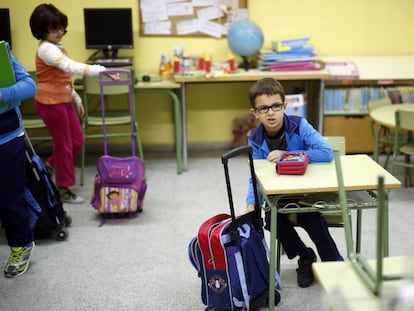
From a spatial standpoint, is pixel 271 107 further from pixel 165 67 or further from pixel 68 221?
pixel 165 67

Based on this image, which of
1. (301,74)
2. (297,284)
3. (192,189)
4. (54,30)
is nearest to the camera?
(297,284)

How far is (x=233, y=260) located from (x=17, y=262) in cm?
125

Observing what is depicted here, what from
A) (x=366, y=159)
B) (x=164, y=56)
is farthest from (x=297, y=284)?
(x=164, y=56)

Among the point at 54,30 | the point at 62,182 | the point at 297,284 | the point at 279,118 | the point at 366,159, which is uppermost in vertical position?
the point at 54,30

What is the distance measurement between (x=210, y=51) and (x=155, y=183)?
143 centimetres

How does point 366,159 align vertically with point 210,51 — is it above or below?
below

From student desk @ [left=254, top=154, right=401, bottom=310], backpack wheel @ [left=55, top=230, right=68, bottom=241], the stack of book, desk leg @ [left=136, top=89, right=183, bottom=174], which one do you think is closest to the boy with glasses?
student desk @ [left=254, top=154, right=401, bottom=310]

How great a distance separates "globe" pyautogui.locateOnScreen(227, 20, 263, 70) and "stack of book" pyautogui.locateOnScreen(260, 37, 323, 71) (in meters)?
0.11

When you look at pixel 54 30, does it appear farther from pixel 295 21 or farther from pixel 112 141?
pixel 295 21

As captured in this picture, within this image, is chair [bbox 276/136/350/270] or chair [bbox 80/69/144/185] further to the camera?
chair [bbox 80/69/144/185]

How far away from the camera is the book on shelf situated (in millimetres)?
4496

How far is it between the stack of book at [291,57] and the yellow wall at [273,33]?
1.23 feet

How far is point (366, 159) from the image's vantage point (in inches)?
92.9

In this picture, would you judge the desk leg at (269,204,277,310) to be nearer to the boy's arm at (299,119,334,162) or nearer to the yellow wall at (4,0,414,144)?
the boy's arm at (299,119,334,162)
